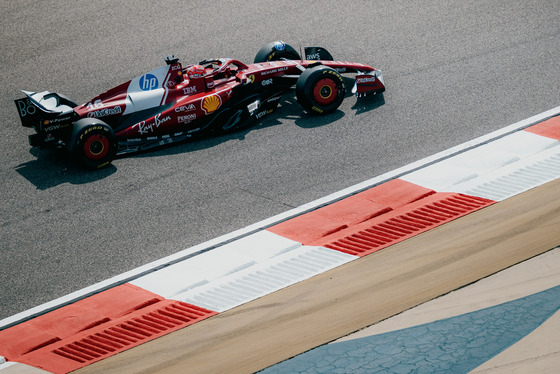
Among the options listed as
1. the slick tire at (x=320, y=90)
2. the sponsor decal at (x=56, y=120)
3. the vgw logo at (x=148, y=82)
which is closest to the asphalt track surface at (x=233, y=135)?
the slick tire at (x=320, y=90)

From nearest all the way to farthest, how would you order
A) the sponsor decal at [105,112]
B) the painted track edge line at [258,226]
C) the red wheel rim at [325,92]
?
1. the painted track edge line at [258,226]
2. the sponsor decal at [105,112]
3. the red wheel rim at [325,92]

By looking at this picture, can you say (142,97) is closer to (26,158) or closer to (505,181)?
(26,158)

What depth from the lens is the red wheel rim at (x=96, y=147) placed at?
8.27 meters

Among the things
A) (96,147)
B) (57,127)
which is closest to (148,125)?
(96,147)

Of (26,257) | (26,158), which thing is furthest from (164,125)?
(26,257)

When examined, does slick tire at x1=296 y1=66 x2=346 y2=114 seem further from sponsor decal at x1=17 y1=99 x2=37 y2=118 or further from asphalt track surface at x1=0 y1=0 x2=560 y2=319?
sponsor decal at x1=17 y1=99 x2=37 y2=118

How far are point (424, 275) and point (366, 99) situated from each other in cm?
421

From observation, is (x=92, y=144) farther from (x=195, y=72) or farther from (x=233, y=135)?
(x=233, y=135)

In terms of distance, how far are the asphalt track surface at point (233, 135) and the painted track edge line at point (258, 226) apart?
0.12 metres

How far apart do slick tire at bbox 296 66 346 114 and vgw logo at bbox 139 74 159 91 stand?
1.83 metres

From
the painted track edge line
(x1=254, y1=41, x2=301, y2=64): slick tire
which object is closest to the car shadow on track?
the painted track edge line

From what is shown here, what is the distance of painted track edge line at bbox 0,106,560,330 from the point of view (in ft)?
20.0

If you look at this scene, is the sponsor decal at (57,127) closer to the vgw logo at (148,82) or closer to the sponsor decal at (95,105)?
the sponsor decal at (95,105)

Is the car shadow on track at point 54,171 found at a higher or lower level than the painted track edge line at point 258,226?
higher
